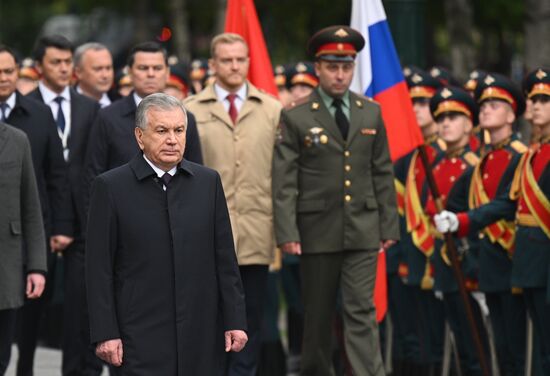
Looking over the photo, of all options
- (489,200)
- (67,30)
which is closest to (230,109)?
(489,200)

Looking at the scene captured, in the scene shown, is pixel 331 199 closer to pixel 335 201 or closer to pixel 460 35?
pixel 335 201

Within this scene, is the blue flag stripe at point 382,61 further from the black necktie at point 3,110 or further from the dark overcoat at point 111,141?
the black necktie at point 3,110

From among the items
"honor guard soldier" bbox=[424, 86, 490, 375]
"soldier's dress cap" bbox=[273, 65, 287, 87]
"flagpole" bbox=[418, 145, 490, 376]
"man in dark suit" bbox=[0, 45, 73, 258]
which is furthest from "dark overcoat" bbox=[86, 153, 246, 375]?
"soldier's dress cap" bbox=[273, 65, 287, 87]

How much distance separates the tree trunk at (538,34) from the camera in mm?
21188

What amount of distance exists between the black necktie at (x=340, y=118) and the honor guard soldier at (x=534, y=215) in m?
1.07

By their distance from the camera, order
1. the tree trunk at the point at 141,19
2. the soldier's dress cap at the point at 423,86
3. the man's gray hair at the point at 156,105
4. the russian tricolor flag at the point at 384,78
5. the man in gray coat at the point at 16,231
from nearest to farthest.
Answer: the man's gray hair at the point at 156,105
the man in gray coat at the point at 16,231
the russian tricolor flag at the point at 384,78
the soldier's dress cap at the point at 423,86
the tree trunk at the point at 141,19

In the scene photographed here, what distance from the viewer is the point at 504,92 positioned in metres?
12.4

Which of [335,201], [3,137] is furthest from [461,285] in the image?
[3,137]

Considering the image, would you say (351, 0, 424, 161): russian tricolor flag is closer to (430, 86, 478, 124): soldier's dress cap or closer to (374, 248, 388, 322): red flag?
(430, 86, 478, 124): soldier's dress cap

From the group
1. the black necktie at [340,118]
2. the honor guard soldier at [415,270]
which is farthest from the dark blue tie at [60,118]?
the honor guard soldier at [415,270]

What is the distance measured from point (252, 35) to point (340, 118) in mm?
2028

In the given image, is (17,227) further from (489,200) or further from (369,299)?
(489,200)

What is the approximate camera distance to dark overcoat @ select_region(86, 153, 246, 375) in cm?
900

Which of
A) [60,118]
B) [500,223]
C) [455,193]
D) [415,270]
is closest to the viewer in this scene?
[500,223]
